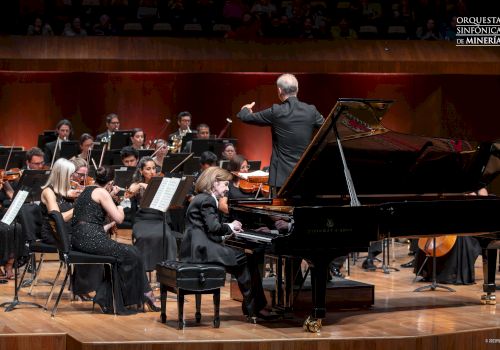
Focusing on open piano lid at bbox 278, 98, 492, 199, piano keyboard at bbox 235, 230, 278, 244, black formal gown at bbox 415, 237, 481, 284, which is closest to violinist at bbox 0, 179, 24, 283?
piano keyboard at bbox 235, 230, 278, 244

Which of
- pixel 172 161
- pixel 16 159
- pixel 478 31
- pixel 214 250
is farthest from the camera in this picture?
pixel 478 31

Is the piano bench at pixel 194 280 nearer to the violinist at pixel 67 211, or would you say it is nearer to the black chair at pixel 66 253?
the black chair at pixel 66 253

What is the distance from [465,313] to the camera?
22.1 feet

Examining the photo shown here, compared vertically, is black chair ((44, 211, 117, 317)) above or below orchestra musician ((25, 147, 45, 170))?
below

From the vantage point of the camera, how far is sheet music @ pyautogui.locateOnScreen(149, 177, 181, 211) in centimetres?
690

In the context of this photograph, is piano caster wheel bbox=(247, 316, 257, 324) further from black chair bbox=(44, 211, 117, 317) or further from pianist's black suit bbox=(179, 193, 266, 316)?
black chair bbox=(44, 211, 117, 317)

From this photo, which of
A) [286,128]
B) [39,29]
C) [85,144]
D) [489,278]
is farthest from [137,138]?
[489,278]

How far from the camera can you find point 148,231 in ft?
25.3

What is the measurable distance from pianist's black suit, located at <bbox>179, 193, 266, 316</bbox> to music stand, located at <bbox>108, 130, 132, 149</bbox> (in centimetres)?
389

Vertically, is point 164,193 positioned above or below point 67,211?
above

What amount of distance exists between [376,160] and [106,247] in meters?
2.05

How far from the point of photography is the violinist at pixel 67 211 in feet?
23.1

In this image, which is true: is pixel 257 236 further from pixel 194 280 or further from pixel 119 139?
pixel 119 139

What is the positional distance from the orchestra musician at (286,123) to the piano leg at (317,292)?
952 mm
